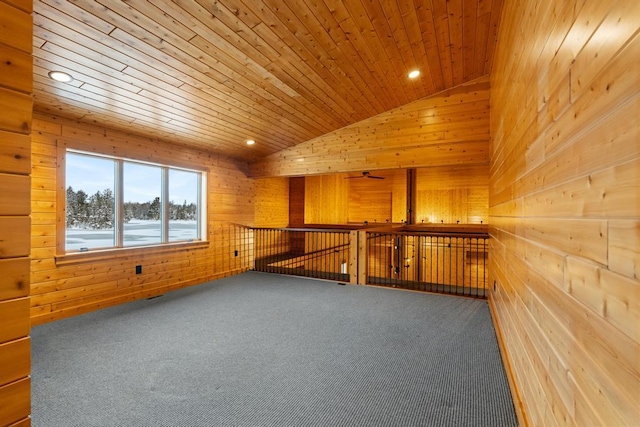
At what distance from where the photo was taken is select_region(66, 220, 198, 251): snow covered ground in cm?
397

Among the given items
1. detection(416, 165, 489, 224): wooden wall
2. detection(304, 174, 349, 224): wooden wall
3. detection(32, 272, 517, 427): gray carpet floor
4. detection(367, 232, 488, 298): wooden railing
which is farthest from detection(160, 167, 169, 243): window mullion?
detection(416, 165, 489, 224): wooden wall

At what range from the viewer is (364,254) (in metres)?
5.38

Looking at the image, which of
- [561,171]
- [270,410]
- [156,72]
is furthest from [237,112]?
[561,171]

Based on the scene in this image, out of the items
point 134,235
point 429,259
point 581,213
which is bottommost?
point 429,259

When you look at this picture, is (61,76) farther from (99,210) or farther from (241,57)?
(99,210)

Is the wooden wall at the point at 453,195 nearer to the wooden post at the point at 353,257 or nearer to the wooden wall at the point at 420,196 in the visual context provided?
the wooden wall at the point at 420,196

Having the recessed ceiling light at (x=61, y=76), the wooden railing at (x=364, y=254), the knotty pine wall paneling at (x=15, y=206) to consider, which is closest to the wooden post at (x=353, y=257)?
the wooden railing at (x=364, y=254)

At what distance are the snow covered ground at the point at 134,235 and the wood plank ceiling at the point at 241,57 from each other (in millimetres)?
1489

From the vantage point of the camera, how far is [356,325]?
3398mm

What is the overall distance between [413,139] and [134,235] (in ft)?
15.9

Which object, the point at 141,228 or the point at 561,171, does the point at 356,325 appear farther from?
the point at 141,228

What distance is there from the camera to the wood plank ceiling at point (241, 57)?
7.95 feet

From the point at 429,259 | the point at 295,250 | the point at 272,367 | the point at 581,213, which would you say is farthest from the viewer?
the point at 429,259

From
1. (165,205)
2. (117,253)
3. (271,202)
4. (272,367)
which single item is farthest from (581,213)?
(271,202)
